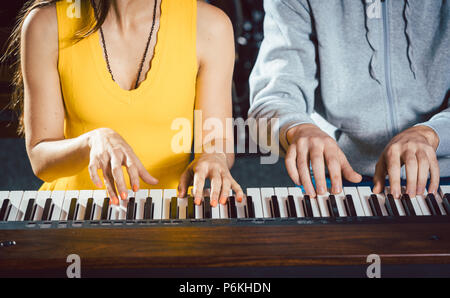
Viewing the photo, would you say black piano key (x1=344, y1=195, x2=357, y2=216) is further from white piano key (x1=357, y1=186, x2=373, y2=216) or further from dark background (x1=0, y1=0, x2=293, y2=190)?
dark background (x1=0, y1=0, x2=293, y2=190)

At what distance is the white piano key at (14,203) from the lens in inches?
30.7

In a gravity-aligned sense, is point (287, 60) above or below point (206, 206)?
above

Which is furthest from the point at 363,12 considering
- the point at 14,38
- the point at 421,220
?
the point at 14,38

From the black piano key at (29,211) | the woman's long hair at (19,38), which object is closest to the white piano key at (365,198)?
the black piano key at (29,211)

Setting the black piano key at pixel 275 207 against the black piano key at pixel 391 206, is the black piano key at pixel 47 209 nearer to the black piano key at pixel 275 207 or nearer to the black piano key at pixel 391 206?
the black piano key at pixel 275 207

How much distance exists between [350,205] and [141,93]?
594mm

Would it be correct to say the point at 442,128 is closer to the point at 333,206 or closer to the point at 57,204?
the point at 333,206

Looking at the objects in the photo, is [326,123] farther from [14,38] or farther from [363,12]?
[14,38]

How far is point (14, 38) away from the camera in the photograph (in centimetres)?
119

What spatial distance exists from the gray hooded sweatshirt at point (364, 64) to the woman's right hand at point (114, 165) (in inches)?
16.4

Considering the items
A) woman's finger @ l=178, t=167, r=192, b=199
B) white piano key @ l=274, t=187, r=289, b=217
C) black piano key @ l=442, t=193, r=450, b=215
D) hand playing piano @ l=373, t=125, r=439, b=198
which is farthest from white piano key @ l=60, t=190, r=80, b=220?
black piano key @ l=442, t=193, r=450, b=215

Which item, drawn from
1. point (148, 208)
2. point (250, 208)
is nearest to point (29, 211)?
point (148, 208)

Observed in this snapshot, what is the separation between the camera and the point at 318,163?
0.81 m
